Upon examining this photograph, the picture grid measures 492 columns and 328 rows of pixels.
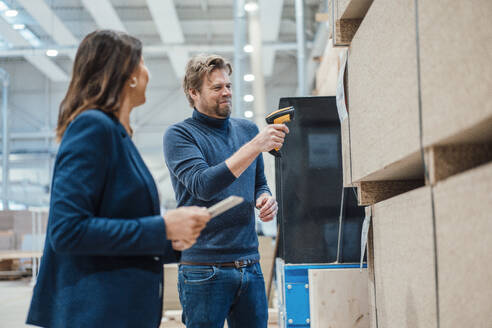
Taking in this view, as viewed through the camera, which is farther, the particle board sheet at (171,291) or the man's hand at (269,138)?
the particle board sheet at (171,291)

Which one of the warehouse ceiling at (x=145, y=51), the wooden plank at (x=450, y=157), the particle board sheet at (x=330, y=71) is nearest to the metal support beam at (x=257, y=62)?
the warehouse ceiling at (x=145, y=51)

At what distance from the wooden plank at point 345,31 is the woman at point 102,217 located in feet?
2.09

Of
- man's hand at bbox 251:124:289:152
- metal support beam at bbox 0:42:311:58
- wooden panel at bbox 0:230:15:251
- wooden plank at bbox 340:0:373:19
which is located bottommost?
wooden panel at bbox 0:230:15:251

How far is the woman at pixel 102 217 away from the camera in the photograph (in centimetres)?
95

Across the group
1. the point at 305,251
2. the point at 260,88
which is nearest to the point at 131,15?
the point at 260,88

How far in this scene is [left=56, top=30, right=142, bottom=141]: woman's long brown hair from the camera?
105 cm

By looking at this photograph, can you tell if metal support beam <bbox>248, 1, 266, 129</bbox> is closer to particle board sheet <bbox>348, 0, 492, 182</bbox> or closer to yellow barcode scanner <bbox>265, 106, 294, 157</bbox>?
yellow barcode scanner <bbox>265, 106, 294, 157</bbox>

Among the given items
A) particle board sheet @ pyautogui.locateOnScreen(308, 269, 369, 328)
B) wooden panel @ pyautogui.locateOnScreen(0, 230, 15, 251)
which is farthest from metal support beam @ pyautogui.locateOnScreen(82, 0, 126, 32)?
particle board sheet @ pyautogui.locateOnScreen(308, 269, 369, 328)

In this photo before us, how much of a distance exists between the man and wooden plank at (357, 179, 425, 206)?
0.34 meters

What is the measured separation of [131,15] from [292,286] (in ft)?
27.8

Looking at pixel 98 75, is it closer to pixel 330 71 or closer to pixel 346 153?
pixel 346 153

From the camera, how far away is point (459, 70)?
757 millimetres

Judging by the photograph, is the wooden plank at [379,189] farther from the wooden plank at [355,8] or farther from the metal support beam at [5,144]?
the metal support beam at [5,144]

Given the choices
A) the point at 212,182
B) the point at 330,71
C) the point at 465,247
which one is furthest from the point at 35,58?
the point at 465,247
